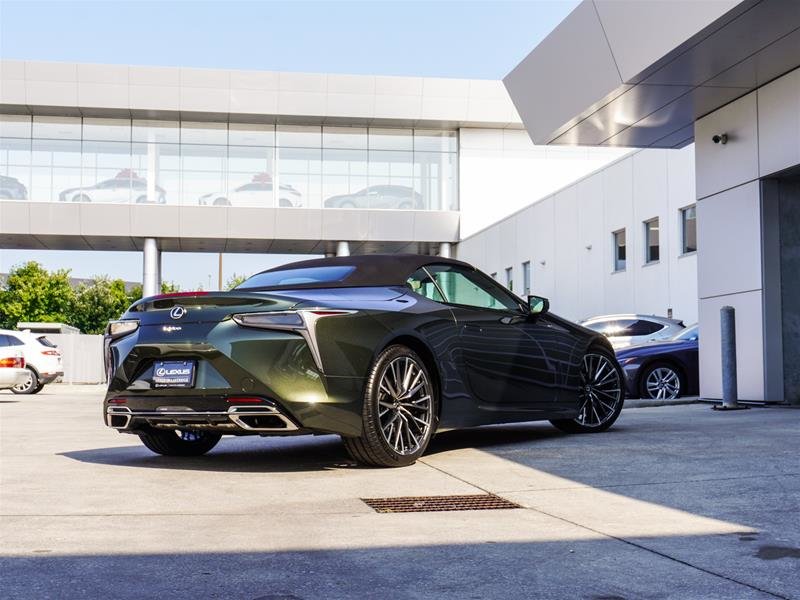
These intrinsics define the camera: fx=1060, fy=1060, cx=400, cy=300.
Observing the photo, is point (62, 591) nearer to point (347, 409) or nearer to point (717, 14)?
point (347, 409)

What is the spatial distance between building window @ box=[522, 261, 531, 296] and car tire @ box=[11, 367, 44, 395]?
14.9 m

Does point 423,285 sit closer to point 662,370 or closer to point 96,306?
point 662,370

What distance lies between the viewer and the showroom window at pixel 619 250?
85.2ft

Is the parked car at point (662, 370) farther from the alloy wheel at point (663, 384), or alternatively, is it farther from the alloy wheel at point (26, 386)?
the alloy wheel at point (26, 386)

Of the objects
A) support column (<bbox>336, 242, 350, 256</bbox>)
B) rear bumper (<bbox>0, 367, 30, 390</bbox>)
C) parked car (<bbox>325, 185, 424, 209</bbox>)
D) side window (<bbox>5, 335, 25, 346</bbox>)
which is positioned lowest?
rear bumper (<bbox>0, 367, 30, 390</bbox>)

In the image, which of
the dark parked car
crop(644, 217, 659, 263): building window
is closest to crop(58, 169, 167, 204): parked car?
crop(644, 217, 659, 263): building window

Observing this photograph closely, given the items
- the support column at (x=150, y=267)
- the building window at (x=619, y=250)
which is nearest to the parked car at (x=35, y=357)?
the building window at (x=619, y=250)

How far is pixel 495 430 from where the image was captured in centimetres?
956

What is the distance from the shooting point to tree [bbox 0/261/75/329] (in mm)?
62500

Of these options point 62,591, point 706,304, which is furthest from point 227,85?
point 62,591

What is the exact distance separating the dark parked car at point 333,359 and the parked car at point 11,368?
1573 centimetres

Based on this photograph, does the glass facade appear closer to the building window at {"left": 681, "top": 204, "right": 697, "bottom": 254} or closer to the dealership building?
the dealership building

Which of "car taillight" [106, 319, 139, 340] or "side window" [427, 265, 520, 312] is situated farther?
"side window" [427, 265, 520, 312]

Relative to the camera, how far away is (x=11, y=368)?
22531mm
